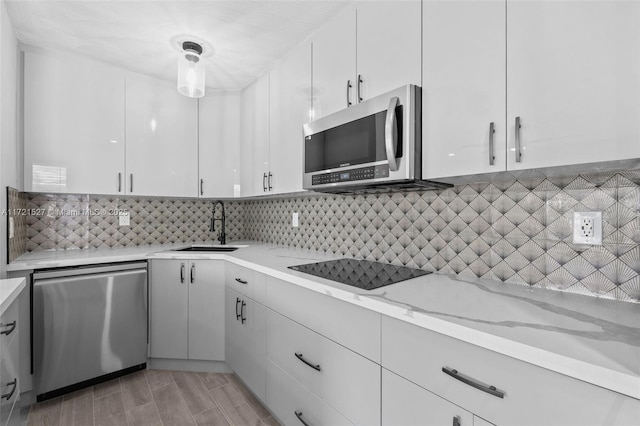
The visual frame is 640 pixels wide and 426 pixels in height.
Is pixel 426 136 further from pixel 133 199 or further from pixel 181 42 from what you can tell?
pixel 133 199

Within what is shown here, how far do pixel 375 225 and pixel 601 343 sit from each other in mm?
1241

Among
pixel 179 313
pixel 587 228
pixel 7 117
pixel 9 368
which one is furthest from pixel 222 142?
pixel 587 228

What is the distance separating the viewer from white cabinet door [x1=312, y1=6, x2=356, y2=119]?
5.47 ft

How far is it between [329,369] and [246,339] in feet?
2.82

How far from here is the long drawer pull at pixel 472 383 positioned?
0.81 meters

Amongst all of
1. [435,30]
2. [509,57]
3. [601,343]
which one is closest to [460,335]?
[601,343]

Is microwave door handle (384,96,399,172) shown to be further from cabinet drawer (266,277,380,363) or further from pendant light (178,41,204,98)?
pendant light (178,41,204,98)

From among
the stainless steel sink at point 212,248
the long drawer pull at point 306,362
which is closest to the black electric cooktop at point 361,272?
the long drawer pull at point 306,362

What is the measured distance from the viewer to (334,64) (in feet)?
5.82

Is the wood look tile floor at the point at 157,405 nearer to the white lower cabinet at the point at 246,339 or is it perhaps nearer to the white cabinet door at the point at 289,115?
the white lower cabinet at the point at 246,339

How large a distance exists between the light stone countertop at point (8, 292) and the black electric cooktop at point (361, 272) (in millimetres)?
1158

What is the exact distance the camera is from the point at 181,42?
2029mm

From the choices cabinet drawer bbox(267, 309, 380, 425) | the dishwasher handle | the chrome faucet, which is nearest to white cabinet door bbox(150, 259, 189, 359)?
the dishwasher handle

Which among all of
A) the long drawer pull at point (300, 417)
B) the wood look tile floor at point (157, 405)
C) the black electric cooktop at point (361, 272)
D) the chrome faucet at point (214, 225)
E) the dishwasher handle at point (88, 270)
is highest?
the chrome faucet at point (214, 225)
